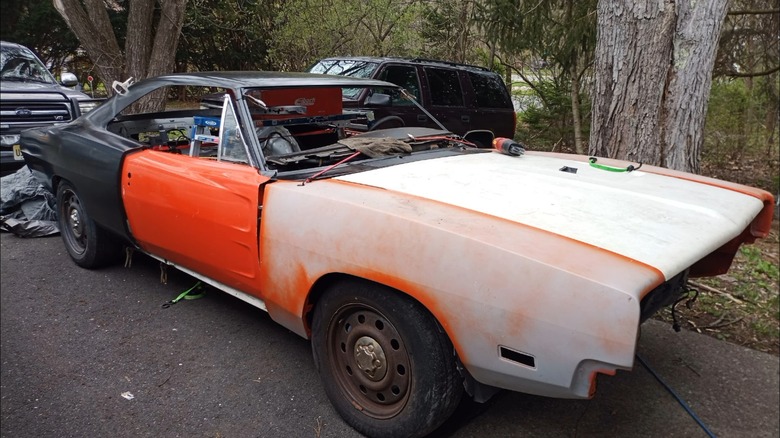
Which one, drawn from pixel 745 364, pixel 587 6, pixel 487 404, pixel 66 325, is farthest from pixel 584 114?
pixel 66 325

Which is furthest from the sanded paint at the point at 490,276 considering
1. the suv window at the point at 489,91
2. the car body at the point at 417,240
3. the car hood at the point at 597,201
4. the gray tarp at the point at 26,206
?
the suv window at the point at 489,91

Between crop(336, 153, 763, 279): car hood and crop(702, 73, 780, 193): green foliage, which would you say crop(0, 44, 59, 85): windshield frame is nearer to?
crop(336, 153, 763, 279): car hood

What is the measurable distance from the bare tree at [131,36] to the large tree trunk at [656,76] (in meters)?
5.97

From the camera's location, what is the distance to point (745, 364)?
341 cm

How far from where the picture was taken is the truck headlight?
715cm

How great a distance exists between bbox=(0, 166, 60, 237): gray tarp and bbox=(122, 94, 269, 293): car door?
99.7 inches

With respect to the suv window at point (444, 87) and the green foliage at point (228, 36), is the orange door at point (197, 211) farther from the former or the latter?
the green foliage at point (228, 36)

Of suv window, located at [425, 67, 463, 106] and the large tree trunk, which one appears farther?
suv window, located at [425, 67, 463, 106]

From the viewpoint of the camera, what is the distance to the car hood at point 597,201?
2220mm

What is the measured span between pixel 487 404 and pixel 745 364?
1741 millimetres

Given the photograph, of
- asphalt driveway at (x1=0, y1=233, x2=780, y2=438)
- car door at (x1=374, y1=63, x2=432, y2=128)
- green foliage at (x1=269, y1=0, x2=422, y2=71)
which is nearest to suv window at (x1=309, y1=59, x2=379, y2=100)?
car door at (x1=374, y1=63, x2=432, y2=128)

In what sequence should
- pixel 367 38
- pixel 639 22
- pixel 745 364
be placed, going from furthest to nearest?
pixel 367 38 < pixel 639 22 < pixel 745 364

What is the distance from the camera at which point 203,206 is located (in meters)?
3.17

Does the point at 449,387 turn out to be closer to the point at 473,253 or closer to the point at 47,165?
the point at 473,253
